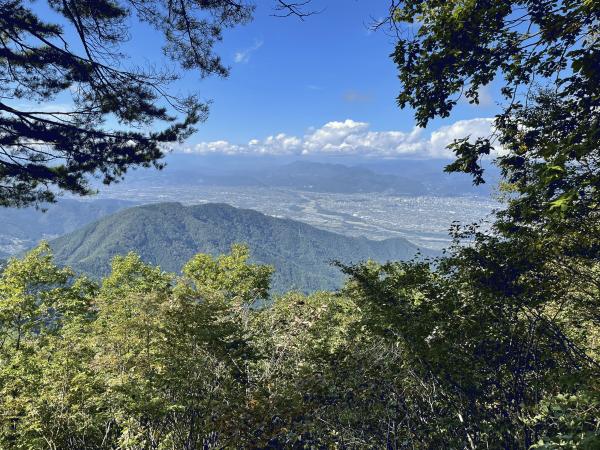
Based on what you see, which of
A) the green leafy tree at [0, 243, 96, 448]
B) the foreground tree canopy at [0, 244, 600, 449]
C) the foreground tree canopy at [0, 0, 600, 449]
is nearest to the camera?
Result: the foreground tree canopy at [0, 0, 600, 449]

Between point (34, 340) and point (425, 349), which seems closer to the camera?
point (425, 349)

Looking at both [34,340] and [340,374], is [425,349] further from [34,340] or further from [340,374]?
[34,340]

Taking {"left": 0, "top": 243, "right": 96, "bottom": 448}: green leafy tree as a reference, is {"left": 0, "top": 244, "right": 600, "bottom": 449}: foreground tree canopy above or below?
above

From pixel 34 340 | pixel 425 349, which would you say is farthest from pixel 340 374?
pixel 34 340

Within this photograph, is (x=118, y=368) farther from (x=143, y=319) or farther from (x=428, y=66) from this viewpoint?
(x=428, y=66)

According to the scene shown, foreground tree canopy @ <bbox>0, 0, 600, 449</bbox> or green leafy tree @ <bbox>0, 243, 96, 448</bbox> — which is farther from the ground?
foreground tree canopy @ <bbox>0, 0, 600, 449</bbox>

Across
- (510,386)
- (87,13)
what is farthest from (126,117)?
(510,386)

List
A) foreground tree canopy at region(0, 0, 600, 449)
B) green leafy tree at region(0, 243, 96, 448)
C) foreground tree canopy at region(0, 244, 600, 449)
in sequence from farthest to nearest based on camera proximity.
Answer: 1. green leafy tree at region(0, 243, 96, 448)
2. foreground tree canopy at region(0, 244, 600, 449)
3. foreground tree canopy at region(0, 0, 600, 449)

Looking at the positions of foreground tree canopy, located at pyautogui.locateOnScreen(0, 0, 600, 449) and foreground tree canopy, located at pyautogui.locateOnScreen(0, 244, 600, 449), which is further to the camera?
foreground tree canopy, located at pyautogui.locateOnScreen(0, 244, 600, 449)

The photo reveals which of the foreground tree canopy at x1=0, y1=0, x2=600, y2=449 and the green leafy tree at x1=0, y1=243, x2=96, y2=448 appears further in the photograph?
the green leafy tree at x1=0, y1=243, x2=96, y2=448

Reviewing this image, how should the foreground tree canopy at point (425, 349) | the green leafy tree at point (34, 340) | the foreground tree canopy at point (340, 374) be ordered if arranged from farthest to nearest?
the green leafy tree at point (34, 340), the foreground tree canopy at point (340, 374), the foreground tree canopy at point (425, 349)

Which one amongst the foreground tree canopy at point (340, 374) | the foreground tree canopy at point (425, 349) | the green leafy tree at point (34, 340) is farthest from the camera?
the green leafy tree at point (34, 340)
